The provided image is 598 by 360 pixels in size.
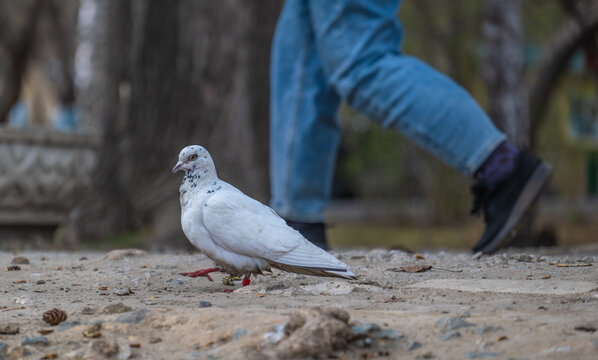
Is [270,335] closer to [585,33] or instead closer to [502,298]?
[502,298]

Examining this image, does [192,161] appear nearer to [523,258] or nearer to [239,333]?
[239,333]

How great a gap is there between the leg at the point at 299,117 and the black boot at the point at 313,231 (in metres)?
0.02

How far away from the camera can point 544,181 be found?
3844 mm

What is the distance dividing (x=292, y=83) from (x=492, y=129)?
1.08 meters

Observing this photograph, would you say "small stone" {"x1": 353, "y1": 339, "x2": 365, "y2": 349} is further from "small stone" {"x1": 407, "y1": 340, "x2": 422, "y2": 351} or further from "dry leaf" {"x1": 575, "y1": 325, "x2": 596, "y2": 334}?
"dry leaf" {"x1": 575, "y1": 325, "x2": 596, "y2": 334}

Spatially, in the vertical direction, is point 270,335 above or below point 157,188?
below

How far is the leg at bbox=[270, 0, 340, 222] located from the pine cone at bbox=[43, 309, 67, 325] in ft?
6.54

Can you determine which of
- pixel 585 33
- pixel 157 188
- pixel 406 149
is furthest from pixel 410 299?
pixel 406 149

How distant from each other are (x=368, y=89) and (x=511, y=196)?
811mm

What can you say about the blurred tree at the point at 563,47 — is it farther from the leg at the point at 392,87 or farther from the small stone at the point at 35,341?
the small stone at the point at 35,341

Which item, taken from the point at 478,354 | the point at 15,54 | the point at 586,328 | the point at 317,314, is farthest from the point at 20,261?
the point at 15,54

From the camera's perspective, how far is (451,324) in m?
2.18

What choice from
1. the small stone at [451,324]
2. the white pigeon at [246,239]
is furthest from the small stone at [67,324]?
the small stone at [451,324]

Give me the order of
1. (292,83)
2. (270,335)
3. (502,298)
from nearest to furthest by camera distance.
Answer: (270,335), (502,298), (292,83)
